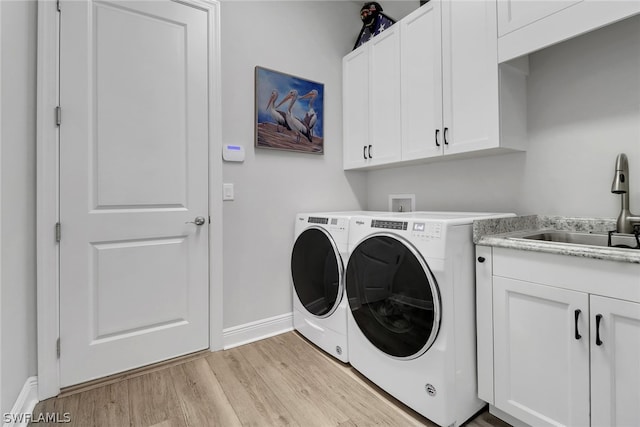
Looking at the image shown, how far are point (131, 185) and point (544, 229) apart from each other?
2308 mm

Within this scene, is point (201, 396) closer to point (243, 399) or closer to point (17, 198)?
point (243, 399)

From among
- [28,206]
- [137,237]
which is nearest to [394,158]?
[137,237]

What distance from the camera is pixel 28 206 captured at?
148 centimetres

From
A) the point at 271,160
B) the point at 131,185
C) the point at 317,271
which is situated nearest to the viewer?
the point at 131,185

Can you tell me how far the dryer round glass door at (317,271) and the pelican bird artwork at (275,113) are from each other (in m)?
0.81

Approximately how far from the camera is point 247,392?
61.4 inches

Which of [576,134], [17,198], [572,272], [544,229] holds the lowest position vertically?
[572,272]

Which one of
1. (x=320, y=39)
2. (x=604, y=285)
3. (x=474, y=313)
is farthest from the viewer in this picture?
(x=320, y=39)

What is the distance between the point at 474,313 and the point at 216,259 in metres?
1.52

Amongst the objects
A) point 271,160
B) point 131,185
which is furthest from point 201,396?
point 271,160

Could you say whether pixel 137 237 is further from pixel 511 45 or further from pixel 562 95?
pixel 562 95

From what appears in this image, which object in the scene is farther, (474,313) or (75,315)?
(75,315)

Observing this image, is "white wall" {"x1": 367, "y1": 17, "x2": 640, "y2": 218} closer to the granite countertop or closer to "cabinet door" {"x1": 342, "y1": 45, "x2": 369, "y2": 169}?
the granite countertop

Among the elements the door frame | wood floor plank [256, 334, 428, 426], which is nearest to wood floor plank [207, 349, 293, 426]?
wood floor plank [256, 334, 428, 426]
